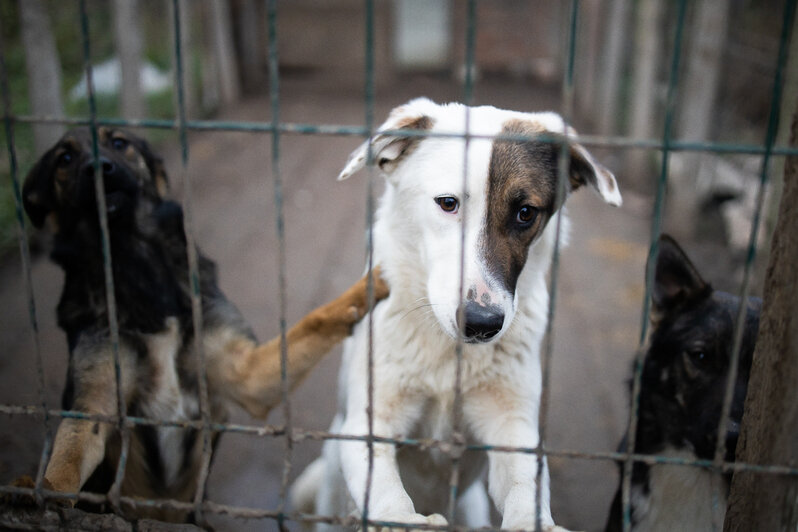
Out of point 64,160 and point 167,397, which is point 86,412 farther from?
point 64,160

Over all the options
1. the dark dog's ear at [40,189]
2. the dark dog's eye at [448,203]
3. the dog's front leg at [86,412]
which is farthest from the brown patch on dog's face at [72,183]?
the dark dog's eye at [448,203]

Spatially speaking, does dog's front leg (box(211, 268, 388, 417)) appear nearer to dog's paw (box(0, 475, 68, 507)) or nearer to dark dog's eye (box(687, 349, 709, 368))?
dog's paw (box(0, 475, 68, 507))

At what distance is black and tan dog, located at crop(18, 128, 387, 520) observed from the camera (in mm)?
2496

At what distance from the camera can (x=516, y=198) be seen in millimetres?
2027

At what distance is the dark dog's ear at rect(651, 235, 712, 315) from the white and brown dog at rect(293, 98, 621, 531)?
0.51m

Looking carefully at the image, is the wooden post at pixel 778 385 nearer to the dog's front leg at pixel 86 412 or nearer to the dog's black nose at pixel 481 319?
the dog's black nose at pixel 481 319

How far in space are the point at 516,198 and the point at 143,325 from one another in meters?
1.50

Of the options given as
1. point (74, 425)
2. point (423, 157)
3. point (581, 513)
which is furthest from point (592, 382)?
point (74, 425)

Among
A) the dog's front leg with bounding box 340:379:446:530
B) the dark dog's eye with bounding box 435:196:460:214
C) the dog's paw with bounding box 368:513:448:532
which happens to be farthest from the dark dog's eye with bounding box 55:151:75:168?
the dog's paw with bounding box 368:513:448:532

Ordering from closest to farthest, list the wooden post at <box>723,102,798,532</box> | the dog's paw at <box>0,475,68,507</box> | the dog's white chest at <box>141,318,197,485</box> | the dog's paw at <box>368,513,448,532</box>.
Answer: the wooden post at <box>723,102,798,532</box>, the dog's paw at <box>368,513,448,532</box>, the dog's paw at <box>0,475,68,507</box>, the dog's white chest at <box>141,318,197,485</box>

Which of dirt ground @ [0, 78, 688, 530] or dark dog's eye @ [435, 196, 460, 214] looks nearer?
dark dog's eye @ [435, 196, 460, 214]

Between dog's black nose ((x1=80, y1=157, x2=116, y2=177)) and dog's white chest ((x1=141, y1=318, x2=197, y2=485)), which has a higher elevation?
dog's black nose ((x1=80, y1=157, x2=116, y2=177))

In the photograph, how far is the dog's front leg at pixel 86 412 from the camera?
217cm

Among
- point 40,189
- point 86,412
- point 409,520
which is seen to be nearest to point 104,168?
point 40,189
